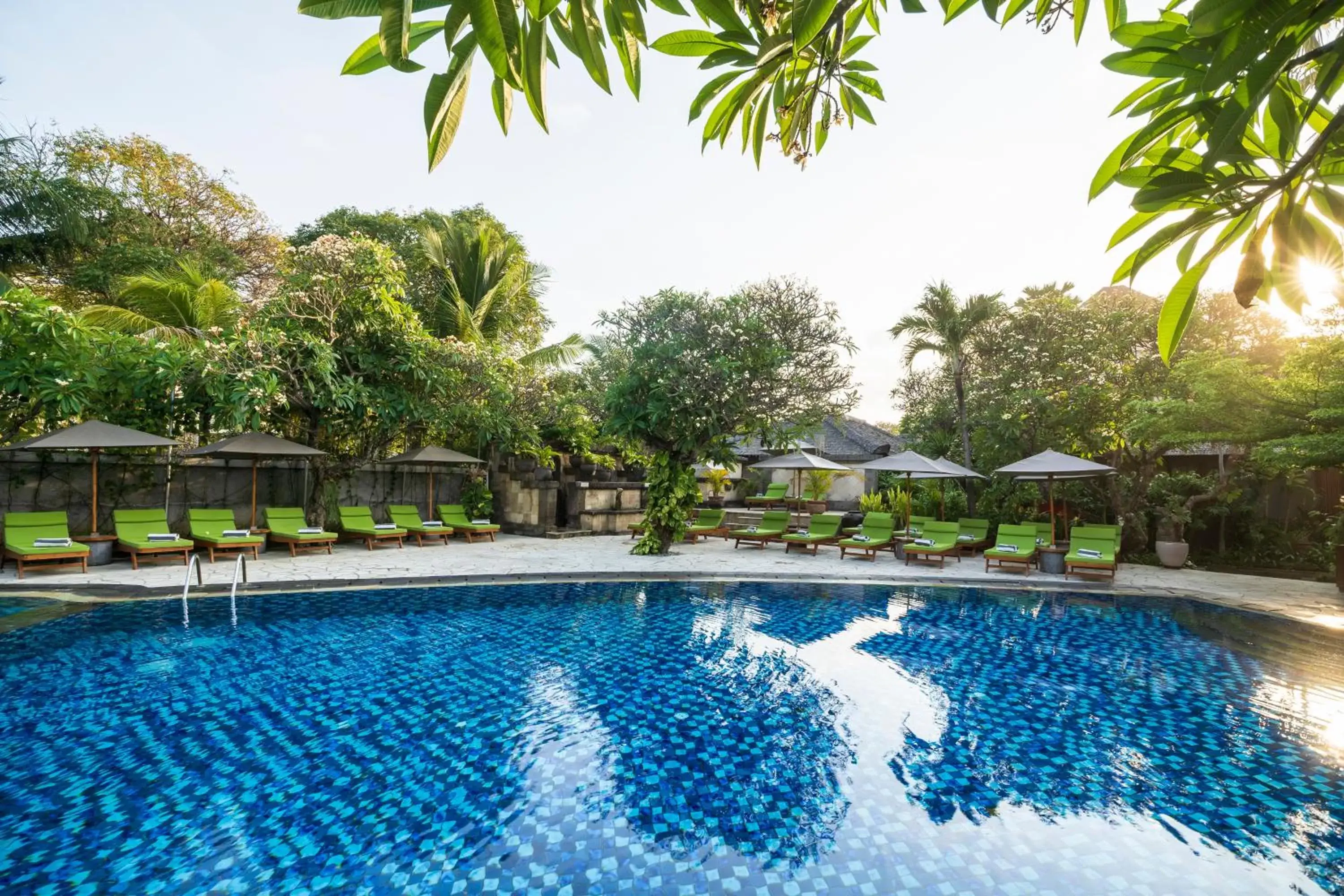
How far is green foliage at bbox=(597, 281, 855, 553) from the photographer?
41.2 feet

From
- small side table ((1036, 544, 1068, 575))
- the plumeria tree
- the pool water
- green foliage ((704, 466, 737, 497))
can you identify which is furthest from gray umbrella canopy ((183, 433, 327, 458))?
small side table ((1036, 544, 1068, 575))

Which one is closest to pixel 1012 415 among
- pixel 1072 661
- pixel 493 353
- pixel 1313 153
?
pixel 1072 661

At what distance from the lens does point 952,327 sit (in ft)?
60.8

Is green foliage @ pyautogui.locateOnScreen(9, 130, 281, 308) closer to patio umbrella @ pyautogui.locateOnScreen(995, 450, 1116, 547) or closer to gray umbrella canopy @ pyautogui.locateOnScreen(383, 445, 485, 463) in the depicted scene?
gray umbrella canopy @ pyautogui.locateOnScreen(383, 445, 485, 463)

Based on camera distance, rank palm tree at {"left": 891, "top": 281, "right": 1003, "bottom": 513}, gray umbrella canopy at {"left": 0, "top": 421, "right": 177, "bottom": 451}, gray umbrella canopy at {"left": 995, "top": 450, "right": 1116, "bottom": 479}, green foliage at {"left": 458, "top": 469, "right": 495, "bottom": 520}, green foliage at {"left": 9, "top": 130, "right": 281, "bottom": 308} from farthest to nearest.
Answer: green foliage at {"left": 9, "top": 130, "right": 281, "bottom": 308}
palm tree at {"left": 891, "top": 281, "right": 1003, "bottom": 513}
green foliage at {"left": 458, "top": 469, "right": 495, "bottom": 520}
gray umbrella canopy at {"left": 995, "top": 450, "right": 1116, "bottom": 479}
gray umbrella canopy at {"left": 0, "top": 421, "right": 177, "bottom": 451}

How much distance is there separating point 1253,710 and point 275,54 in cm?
904

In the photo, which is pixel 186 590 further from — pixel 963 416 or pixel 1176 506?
pixel 963 416

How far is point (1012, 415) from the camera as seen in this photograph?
49.2ft

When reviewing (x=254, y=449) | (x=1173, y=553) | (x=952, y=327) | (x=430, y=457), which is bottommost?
(x=1173, y=553)

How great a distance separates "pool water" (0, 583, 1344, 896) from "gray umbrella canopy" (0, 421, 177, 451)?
3.64 meters

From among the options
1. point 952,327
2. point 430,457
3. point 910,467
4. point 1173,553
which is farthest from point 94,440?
point 1173,553

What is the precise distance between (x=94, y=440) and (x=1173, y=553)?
66.6 ft

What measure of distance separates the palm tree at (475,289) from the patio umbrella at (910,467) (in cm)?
1106

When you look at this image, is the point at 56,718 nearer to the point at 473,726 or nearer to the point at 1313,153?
the point at 473,726
